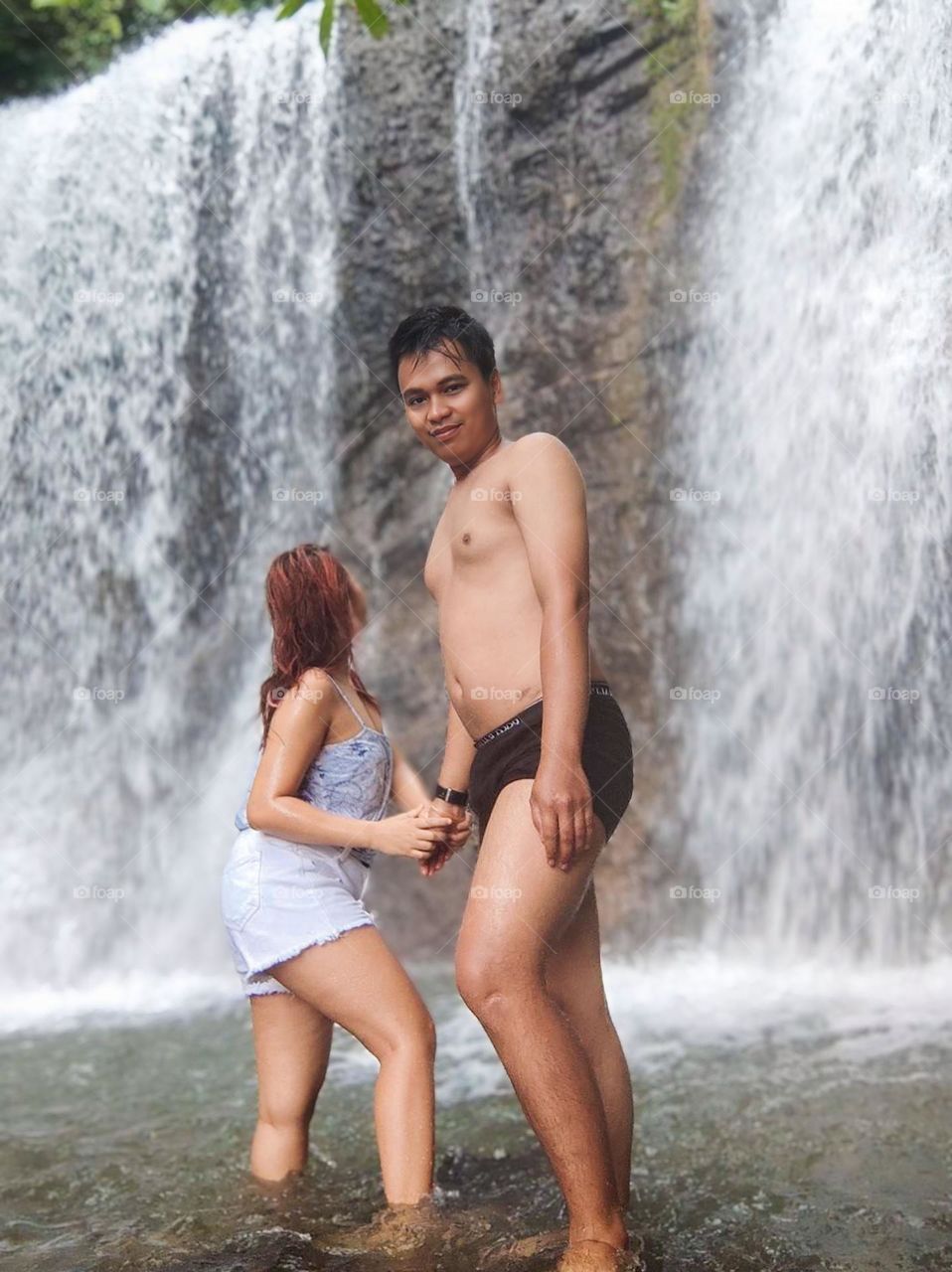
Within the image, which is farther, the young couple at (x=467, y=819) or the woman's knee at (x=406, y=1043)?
the woman's knee at (x=406, y=1043)

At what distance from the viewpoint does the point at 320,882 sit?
3.42 meters

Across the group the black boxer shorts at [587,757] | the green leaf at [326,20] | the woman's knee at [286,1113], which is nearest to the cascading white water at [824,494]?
the green leaf at [326,20]

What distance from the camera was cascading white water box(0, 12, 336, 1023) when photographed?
29.5 ft

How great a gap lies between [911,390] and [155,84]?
5.86 m

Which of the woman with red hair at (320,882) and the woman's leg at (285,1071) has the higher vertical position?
the woman with red hair at (320,882)

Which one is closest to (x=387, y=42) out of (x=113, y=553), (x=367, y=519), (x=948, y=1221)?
(x=367, y=519)

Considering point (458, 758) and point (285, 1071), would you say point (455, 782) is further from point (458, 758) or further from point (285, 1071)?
point (285, 1071)

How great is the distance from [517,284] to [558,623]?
627 centimetres

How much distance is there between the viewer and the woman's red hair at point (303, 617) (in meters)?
3.49

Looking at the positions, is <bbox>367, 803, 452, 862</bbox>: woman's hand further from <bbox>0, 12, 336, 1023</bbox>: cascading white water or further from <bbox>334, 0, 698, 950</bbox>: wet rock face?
<bbox>0, 12, 336, 1023</bbox>: cascading white water

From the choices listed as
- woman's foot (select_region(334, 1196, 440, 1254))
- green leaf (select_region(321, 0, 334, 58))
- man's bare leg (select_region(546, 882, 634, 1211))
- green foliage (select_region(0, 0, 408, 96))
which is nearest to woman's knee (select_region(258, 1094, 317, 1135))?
woman's foot (select_region(334, 1196, 440, 1254))

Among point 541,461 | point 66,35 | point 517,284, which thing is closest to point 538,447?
point 541,461

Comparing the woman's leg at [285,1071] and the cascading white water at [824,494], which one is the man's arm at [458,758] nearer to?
the woman's leg at [285,1071]

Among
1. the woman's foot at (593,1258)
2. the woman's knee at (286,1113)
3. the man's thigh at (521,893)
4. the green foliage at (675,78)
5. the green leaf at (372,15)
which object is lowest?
the woman's foot at (593,1258)
